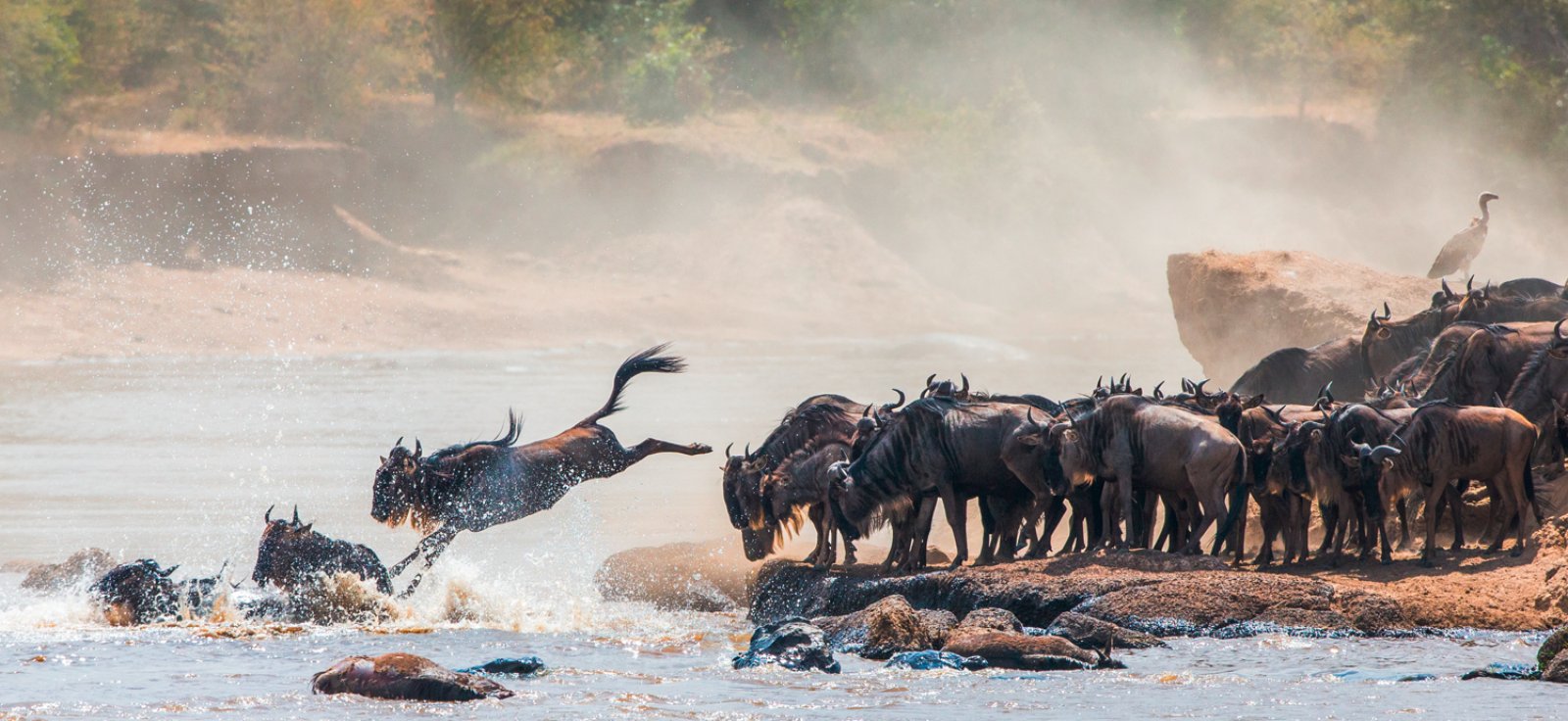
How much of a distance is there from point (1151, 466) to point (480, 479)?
4492mm

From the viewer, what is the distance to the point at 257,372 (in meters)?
35.9

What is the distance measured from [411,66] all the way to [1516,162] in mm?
27908

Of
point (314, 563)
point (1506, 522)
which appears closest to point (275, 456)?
point (314, 563)

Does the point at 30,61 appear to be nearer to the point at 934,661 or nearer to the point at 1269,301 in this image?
the point at 1269,301

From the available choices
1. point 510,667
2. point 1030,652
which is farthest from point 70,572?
point 1030,652

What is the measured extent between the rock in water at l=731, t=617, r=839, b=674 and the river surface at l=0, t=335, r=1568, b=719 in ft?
0.42

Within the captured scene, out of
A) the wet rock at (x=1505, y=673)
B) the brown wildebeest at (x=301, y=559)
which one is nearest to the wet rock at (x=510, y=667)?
the brown wildebeest at (x=301, y=559)

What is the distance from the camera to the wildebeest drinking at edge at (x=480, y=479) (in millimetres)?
13141

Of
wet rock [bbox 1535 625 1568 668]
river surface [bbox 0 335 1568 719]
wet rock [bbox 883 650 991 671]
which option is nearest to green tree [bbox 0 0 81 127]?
river surface [bbox 0 335 1568 719]

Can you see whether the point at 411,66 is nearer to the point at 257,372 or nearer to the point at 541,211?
the point at 541,211

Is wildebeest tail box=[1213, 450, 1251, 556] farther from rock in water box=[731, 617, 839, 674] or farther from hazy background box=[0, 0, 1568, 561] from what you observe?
hazy background box=[0, 0, 1568, 561]

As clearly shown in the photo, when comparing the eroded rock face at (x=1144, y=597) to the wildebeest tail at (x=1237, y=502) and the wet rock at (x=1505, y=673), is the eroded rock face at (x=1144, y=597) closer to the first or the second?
the wildebeest tail at (x=1237, y=502)

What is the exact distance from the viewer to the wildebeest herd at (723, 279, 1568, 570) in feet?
37.6

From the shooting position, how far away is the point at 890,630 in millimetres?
10398
